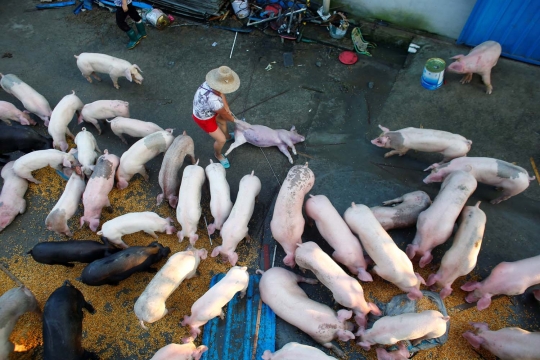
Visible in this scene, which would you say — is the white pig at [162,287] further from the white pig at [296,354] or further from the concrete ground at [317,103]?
the white pig at [296,354]

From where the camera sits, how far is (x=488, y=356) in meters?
4.13

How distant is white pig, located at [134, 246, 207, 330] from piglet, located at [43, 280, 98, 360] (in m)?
0.65

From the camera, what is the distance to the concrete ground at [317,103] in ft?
17.2

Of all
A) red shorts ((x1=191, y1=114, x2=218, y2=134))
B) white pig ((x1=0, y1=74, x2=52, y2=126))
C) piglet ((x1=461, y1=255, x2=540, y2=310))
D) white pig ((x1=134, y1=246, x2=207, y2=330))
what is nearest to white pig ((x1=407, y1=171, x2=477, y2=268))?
piglet ((x1=461, y1=255, x2=540, y2=310))

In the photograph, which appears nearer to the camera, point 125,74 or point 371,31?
point 125,74

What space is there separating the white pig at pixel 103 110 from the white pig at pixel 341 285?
375cm

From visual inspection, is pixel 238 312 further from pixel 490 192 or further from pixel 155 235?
pixel 490 192

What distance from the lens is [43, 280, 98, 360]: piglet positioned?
3.92 metres

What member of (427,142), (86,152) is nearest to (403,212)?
(427,142)

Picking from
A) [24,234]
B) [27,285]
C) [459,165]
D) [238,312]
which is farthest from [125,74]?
[459,165]

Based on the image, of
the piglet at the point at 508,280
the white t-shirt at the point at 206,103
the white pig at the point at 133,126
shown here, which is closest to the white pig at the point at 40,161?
the white pig at the point at 133,126

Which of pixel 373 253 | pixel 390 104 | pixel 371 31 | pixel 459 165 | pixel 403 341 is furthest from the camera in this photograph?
pixel 371 31

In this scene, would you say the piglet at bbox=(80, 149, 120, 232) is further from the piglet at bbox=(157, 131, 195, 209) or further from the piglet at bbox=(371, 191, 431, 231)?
the piglet at bbox=(371, 191, 431, 231)

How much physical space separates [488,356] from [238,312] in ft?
9.11
